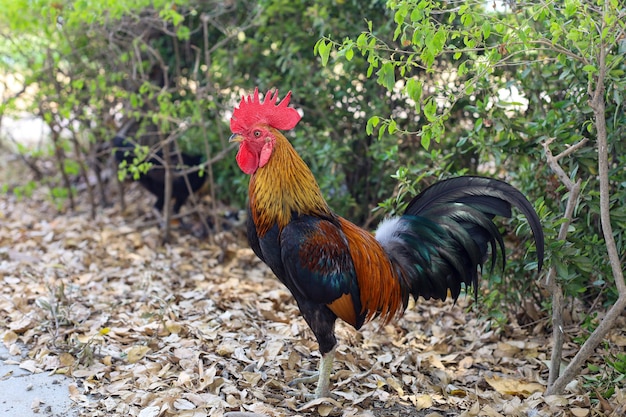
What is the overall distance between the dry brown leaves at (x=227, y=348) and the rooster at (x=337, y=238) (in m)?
0.43

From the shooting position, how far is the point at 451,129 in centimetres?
598

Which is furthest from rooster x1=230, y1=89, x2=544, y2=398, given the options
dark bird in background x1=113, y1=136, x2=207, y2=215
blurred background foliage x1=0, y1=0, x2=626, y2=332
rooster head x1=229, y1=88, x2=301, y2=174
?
dark bird in background x1=113, y1=136, x2=207, y2=215

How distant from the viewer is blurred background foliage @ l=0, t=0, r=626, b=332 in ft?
11.6

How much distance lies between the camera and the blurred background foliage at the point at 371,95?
354cm

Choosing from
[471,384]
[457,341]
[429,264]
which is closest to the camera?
[429,264]

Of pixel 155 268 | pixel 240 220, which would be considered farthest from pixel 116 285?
pixel 240 220

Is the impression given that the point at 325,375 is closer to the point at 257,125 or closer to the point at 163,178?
the point at 257,125

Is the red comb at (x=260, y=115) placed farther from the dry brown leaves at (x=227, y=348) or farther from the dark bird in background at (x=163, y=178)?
the dark bird in background at (x=163, y=178)

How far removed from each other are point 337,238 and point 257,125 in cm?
80

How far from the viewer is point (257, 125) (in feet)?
12.0

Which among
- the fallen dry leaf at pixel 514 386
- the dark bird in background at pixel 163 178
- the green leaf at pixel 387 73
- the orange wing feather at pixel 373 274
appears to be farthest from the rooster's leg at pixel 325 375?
the dark bird in background at pixel 163 178

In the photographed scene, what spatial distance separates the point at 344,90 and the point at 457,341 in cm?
252

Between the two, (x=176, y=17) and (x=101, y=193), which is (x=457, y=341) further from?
(x=101, y=193)

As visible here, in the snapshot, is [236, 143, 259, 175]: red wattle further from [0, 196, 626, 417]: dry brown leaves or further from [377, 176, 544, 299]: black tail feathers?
[0, 196, 626, 417]: dry brown leaves
